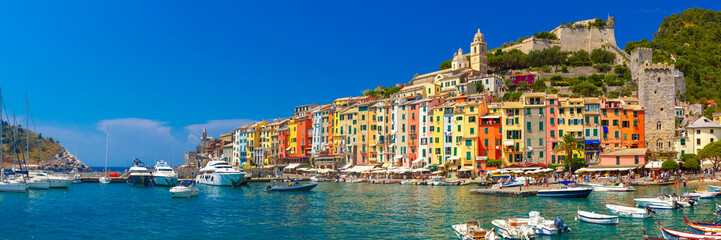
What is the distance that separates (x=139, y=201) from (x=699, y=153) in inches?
2336

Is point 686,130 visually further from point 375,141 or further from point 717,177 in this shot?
point 375,141

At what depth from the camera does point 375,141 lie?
96.1 metres

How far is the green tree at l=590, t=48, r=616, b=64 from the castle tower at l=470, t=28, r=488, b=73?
20146 millimetres

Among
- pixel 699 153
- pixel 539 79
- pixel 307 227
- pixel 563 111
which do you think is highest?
pixel 539 79

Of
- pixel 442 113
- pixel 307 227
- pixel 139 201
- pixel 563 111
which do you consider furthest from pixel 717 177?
pixel 139 201

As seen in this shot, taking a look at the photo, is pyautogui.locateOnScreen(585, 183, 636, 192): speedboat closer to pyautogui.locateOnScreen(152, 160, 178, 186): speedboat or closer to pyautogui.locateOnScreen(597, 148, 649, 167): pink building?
pyautogui.locateOnScreen(597, 148, 649, 167): pink building

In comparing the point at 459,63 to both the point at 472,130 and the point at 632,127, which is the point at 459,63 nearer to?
the point at 472,130

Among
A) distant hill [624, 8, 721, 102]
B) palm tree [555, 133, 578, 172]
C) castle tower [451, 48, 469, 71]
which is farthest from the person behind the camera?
castle tower [451, 48, 469, 71]

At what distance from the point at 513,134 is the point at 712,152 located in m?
22.8

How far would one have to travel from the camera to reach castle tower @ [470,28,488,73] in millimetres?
118000

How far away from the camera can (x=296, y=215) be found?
133 ft

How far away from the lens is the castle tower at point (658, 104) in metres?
75.8

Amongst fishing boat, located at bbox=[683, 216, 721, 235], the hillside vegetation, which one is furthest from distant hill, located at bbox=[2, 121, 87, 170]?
fishing boat, located at bbox=[683, 216, 721, 235]

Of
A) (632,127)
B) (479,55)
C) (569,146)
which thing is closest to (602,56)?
(479,55)
